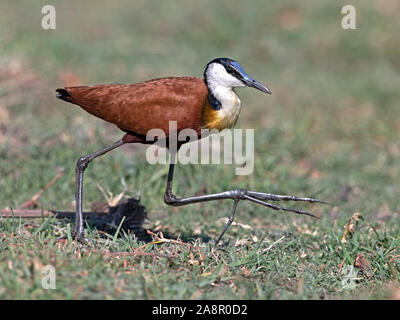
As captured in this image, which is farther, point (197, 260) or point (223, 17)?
point (223, 17)

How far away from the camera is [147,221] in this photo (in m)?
4.95

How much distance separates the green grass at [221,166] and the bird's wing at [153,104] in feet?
2.54

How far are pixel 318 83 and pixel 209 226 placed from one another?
14.8 ft

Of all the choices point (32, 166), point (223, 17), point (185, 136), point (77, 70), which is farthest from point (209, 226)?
point (223, 17)

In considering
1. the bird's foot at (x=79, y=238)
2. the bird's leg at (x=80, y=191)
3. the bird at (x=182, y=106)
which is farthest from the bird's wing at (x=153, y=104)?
the bird's foot at (x=79, y=238)

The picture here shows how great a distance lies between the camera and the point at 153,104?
13.0 feet

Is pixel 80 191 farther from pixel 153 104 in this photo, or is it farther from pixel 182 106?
pixel 182 106

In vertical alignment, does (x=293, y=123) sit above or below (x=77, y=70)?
below

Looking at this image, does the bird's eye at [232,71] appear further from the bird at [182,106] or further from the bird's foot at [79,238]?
the bird's foot at [79,238]

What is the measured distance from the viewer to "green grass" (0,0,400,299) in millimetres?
3475

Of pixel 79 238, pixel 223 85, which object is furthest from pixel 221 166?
pixel 79 238

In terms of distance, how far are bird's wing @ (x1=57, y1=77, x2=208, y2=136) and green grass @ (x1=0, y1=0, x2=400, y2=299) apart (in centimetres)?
77

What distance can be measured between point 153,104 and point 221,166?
2239 millimetres

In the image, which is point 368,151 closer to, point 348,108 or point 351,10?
point 348,108
